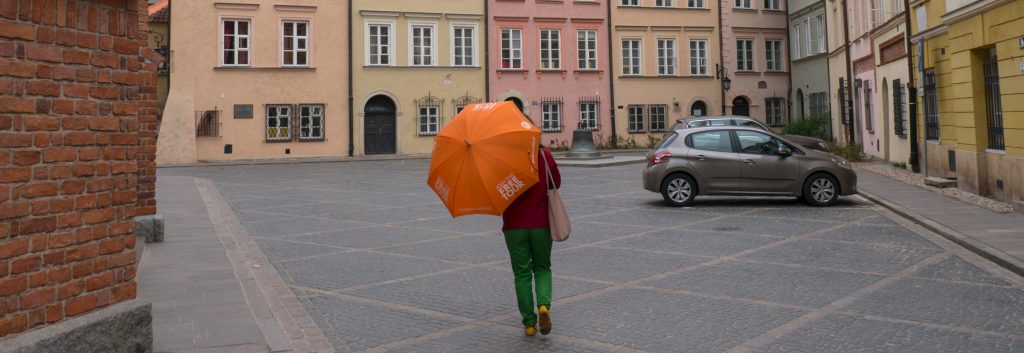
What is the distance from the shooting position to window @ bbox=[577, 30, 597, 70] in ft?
135

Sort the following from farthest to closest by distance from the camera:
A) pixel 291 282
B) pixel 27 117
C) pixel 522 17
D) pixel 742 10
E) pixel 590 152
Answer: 1. pixel 742 10
2. pixel 522 17
3. pixel 590 152
4. pixel 291 282
5. pixel 27 117

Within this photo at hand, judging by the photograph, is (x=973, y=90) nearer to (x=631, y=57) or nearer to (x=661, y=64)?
(x=631, y=57)

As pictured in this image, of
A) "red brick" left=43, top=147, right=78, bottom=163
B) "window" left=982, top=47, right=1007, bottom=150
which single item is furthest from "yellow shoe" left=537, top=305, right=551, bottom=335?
"window" left=982, top=47, right=1007, bottom=150

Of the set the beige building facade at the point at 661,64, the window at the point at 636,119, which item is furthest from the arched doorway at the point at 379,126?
the window at the point at 636,119

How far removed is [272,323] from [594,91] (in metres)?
35.4

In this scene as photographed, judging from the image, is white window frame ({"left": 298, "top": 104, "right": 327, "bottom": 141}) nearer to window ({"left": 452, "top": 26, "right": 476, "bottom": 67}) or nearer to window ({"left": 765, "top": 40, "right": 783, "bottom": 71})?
window ({"left": 452, "top": 26, "right": 476, "bottom": 67})

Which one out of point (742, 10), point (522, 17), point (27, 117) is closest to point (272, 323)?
point (27, 117)

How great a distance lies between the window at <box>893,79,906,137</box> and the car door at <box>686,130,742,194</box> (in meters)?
10.3

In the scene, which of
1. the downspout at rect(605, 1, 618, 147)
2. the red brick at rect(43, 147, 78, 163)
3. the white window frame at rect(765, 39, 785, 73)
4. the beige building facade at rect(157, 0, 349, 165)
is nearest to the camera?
the red brick at rect(43, 147, 78, 163)

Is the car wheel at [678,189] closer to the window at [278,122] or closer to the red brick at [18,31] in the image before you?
the red brick at [18,31]

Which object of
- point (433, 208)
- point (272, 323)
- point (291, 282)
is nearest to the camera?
point (272, 323)

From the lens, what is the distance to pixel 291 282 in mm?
8648

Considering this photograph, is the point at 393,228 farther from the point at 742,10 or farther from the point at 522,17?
the point at 742,10

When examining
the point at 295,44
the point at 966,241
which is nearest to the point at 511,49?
the point at 295,44
